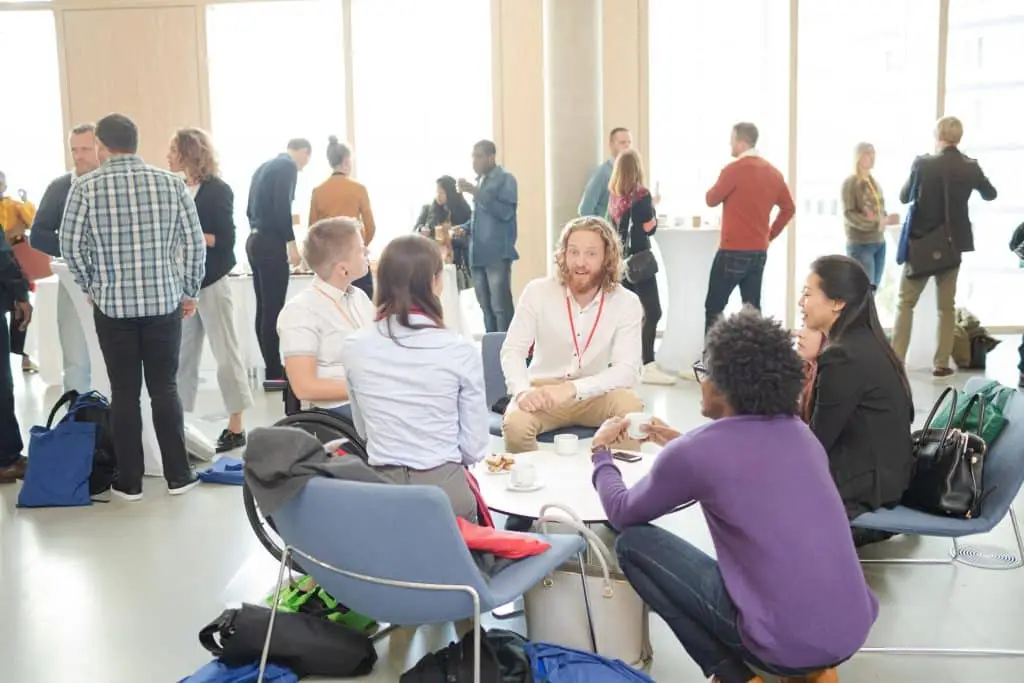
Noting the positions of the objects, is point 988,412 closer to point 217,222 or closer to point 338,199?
point 217,222

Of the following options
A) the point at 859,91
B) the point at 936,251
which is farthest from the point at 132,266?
the point at 859,91

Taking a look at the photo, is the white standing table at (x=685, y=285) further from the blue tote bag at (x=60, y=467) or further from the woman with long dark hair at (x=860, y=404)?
the blue tote bag at (x=60, y=467)

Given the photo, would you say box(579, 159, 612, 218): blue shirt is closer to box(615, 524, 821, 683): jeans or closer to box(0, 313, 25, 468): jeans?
box(0, 313, 25, 468): jeans

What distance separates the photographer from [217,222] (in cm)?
515

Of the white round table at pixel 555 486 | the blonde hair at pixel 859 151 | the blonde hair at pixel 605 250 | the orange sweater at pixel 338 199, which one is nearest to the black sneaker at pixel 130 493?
the white round table at pixel 555 486

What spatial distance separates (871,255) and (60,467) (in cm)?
537

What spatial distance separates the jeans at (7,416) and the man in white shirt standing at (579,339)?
2305mm

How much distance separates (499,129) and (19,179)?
4.04m

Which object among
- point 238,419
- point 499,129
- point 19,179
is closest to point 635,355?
point 238,419

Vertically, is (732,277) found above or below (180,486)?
above

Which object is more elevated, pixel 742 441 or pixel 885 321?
pixel 742 441

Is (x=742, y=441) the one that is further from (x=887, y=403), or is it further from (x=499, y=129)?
(x=499, y=129)

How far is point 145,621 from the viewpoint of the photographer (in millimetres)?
3271

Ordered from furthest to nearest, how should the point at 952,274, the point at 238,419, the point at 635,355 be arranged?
the point at 952,274
the point at 238,419
the point at 635,355
